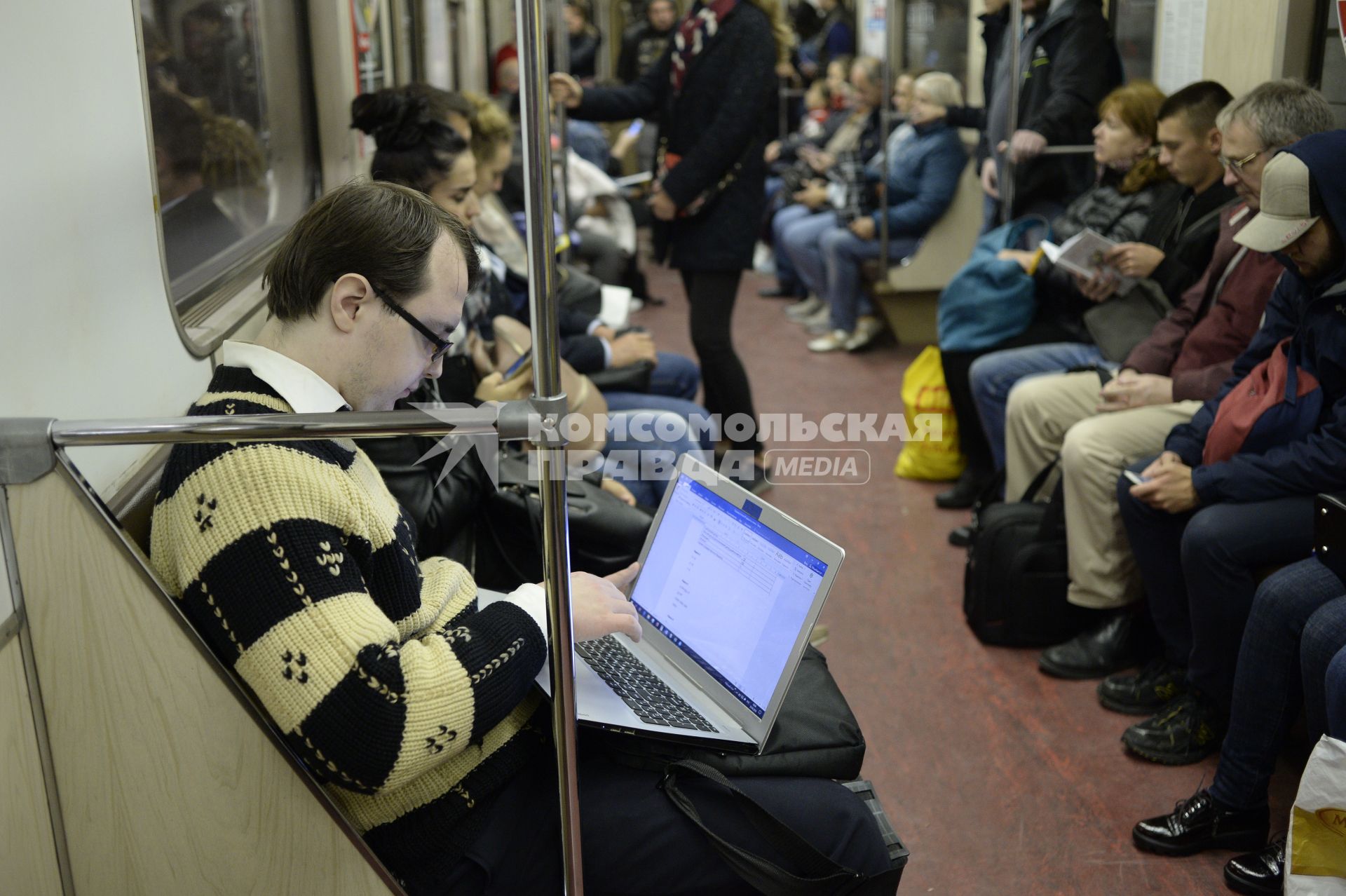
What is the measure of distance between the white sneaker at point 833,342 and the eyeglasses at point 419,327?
17.8ft

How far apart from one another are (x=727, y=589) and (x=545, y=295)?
754 mm

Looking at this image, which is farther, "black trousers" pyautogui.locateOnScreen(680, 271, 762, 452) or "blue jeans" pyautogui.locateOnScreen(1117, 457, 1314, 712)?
"black trousers" pyautogui.locateOnScreen(680, 271, 762, 452)

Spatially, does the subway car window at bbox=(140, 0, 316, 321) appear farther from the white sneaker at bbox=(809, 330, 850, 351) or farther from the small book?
the white sneaker at bbox=(809, 330, 850, 351)

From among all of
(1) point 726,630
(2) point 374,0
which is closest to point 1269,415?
(1) point 726,630

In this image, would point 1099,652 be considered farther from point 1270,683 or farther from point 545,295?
point 545,295

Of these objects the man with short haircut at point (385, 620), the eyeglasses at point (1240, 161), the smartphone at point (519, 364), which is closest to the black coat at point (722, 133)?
the smartphone at point (519, 364)

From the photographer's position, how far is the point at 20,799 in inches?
51.6

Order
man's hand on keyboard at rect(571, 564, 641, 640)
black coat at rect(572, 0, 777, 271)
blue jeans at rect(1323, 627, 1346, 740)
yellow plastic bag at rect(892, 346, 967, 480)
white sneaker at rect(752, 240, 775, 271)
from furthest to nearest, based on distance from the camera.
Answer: white sneaker at rect(752, 240, 775, 271) < yellow plastic bag at rect(892, 346, 967, 480) < black coat at rect(572, 0, 777, 271) < blue jeans at rect(1323, 627, 1346, 740) < man's hand on keyboard at rect(571, 564, 641, 640)

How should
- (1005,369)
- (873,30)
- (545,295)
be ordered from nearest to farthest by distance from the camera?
(545,295) < (1005,369) < (873,30)

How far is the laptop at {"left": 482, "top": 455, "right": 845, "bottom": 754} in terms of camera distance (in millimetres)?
1627

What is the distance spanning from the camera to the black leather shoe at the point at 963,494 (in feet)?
14.2

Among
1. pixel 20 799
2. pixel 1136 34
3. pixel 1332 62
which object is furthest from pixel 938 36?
pixel 20 799

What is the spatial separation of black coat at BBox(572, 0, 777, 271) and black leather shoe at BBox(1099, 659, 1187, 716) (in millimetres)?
2058

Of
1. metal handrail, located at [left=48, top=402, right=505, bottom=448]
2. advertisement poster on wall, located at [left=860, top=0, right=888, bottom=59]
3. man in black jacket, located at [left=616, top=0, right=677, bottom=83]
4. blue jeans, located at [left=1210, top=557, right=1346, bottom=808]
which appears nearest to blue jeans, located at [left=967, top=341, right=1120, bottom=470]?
blue jeans, located at [left=1210, top=557, right=1346, bottom=808]
